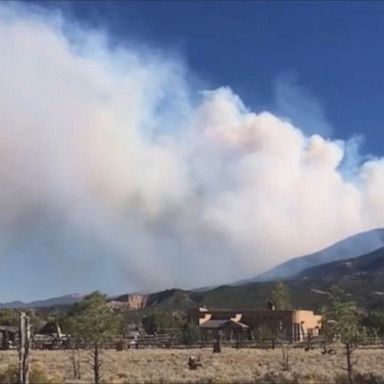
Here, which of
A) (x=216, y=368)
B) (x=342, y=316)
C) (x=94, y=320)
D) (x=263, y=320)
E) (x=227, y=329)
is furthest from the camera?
(x=263, y=320)

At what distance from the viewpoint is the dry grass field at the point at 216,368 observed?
38688 millimetres

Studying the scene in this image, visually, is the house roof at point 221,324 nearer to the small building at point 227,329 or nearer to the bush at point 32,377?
the small building at point 227,329

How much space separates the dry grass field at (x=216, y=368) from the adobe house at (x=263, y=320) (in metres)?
42.1

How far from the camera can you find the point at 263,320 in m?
109

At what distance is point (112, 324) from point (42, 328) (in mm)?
77598

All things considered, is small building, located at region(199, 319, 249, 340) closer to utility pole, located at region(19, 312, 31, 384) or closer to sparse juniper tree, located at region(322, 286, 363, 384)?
sparse juniper tree, located at region(322, 286, 363, 384)

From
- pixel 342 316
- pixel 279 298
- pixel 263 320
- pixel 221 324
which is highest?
pixel 279 298

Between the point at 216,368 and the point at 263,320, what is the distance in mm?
63307

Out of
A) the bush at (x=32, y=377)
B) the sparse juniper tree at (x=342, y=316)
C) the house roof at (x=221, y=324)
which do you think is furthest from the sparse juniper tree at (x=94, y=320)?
the house roof at (x=221, y=324)

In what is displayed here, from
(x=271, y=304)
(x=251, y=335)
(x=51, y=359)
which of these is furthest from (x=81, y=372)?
(x=271, y=304)

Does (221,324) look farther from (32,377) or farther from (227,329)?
(32,377)

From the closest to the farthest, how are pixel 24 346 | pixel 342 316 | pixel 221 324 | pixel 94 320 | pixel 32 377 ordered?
pixel 24 346
pixel 32 377
pixel 94 320
pixel 342 316
pixel 221 324

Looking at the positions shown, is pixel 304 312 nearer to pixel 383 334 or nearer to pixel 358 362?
pixel 383 334

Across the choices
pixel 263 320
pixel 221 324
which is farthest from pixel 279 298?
pixel 221 324
